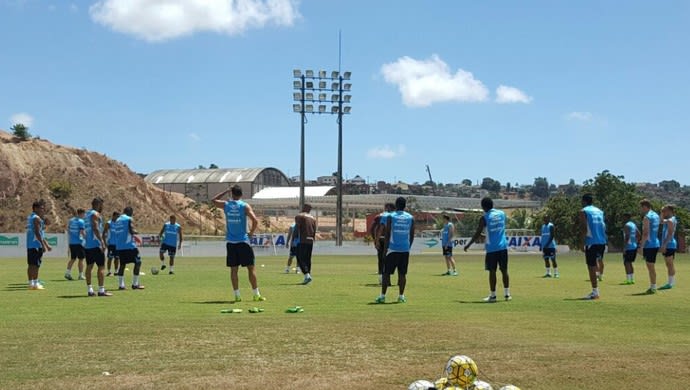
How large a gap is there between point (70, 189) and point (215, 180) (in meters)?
35.4

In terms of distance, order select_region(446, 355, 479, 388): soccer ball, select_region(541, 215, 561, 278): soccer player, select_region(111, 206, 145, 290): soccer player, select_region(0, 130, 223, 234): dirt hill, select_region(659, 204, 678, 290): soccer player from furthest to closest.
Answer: select_region(0, 130, 223, 234): dirt hill → select_region(541, 215, 561, 278): soccer player → select_region(659, 204, 678, 290): soccer player → select_region(111, 206, 145, 290): soccer player → select_region(446, 355, 479, 388): soccer ball

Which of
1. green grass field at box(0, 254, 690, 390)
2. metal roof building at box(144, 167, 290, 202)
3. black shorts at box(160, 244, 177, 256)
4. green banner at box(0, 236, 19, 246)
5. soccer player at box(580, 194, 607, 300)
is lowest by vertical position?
green banner at box(0, 236, 19, 246)

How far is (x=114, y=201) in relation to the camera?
106m

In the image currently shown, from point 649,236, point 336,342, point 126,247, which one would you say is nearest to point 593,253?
point 649,236

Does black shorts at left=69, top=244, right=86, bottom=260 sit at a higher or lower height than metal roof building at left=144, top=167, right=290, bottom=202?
lower

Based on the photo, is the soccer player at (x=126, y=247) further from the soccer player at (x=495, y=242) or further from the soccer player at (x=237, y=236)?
the soccer player at (x=495, y=242)

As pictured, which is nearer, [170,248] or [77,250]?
[77,250]

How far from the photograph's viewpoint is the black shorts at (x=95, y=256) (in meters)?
16.9

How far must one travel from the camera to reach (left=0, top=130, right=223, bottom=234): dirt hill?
330 feet

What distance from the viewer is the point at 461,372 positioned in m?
6.85

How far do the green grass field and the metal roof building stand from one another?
4449 inches

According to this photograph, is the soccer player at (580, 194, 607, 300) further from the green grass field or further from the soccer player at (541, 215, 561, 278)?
the soccer player at (541, 215, 561, 278)

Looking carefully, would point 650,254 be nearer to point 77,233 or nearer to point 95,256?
point 95,256

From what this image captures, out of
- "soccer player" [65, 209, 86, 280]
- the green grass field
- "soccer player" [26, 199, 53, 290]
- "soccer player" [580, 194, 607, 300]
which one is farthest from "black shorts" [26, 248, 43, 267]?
"soccer player" [580, 194, 607, 300]
